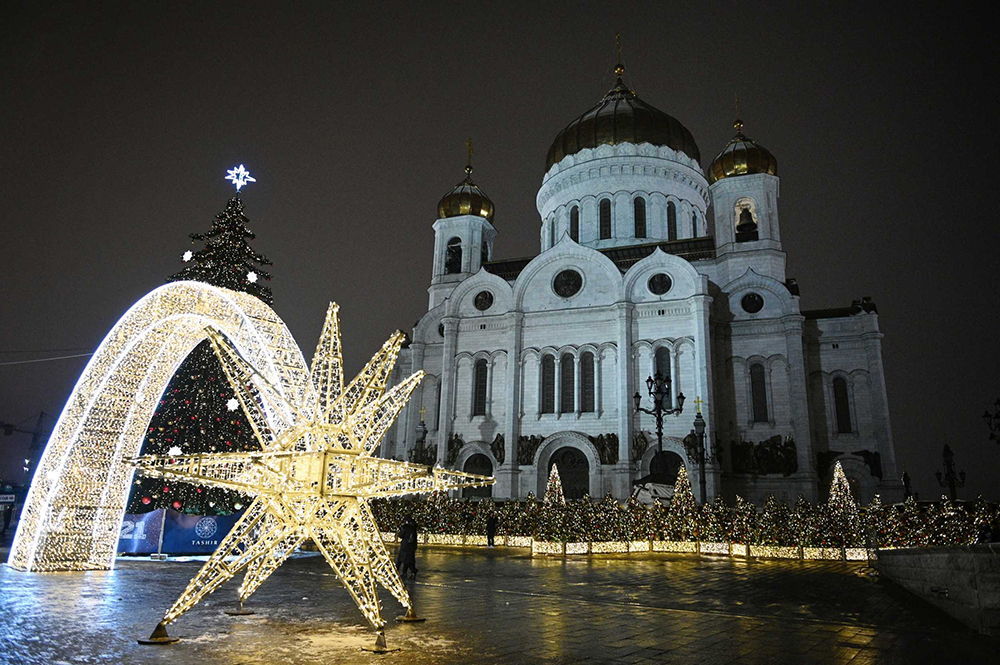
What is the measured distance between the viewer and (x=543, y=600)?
8.58 m

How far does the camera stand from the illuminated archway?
9.27 metres

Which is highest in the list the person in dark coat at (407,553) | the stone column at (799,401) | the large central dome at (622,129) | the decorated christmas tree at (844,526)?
the large central dome at (622,129)

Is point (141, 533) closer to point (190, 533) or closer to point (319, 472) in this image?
point (190, 533)

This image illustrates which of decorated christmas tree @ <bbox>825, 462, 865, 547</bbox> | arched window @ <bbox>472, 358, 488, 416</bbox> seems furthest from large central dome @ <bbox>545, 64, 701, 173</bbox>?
Answer: decorated christmas tree @ <bbox>825, 462, 865, 547</bbox>

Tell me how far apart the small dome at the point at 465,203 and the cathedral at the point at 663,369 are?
4995 mm

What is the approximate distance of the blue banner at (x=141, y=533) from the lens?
13.8m

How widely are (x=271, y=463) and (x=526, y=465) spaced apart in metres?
24.4

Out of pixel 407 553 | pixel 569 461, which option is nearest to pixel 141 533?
pixel 407 553

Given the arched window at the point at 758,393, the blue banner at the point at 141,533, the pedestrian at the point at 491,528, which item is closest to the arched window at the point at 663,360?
the arched window at the point at 758,393

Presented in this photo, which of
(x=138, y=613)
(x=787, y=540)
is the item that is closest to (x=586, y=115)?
(x=787, y=540)

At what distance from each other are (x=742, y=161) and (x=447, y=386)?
18701 mm

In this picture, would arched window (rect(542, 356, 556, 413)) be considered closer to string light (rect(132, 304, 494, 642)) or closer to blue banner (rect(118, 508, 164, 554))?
blue banner (rect(118, 508, 164, 554))

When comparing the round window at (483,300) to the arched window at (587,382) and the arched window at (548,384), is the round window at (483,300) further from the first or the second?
the arched window at (587,382)

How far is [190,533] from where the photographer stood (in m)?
14.2
